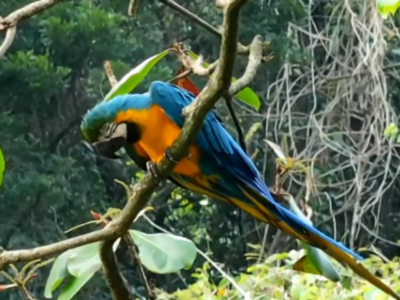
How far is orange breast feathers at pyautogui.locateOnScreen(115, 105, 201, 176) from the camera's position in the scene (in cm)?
90

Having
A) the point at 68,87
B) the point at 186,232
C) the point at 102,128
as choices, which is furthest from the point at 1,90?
the point at 102,128

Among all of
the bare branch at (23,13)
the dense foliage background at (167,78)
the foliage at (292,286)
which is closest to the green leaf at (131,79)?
the bare branch at (23,13)

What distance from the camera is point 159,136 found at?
0.90 m

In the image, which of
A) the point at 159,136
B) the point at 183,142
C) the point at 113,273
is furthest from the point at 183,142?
the point at 159,136

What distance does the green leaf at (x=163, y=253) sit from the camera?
2.33ft

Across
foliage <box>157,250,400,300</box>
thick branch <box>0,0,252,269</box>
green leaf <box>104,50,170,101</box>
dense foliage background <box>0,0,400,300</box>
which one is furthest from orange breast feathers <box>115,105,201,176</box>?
dense foliage background <box>0,0,400,300</box>

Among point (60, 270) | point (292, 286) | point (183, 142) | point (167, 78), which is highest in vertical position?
point (183, 142)

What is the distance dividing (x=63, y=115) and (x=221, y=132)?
183 centimetres

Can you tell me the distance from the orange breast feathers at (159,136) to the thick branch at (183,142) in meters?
0.27

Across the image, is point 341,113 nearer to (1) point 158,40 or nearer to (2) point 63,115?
(1) point 158,40

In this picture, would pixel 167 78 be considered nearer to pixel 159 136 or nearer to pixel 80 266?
pixel 159 136

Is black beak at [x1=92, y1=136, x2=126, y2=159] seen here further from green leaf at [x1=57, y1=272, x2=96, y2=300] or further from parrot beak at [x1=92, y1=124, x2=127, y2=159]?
green leaf at [x1=57, y1=272, x2=96, y2=300]

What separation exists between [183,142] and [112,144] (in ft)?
1.01

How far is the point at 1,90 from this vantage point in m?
2.57
